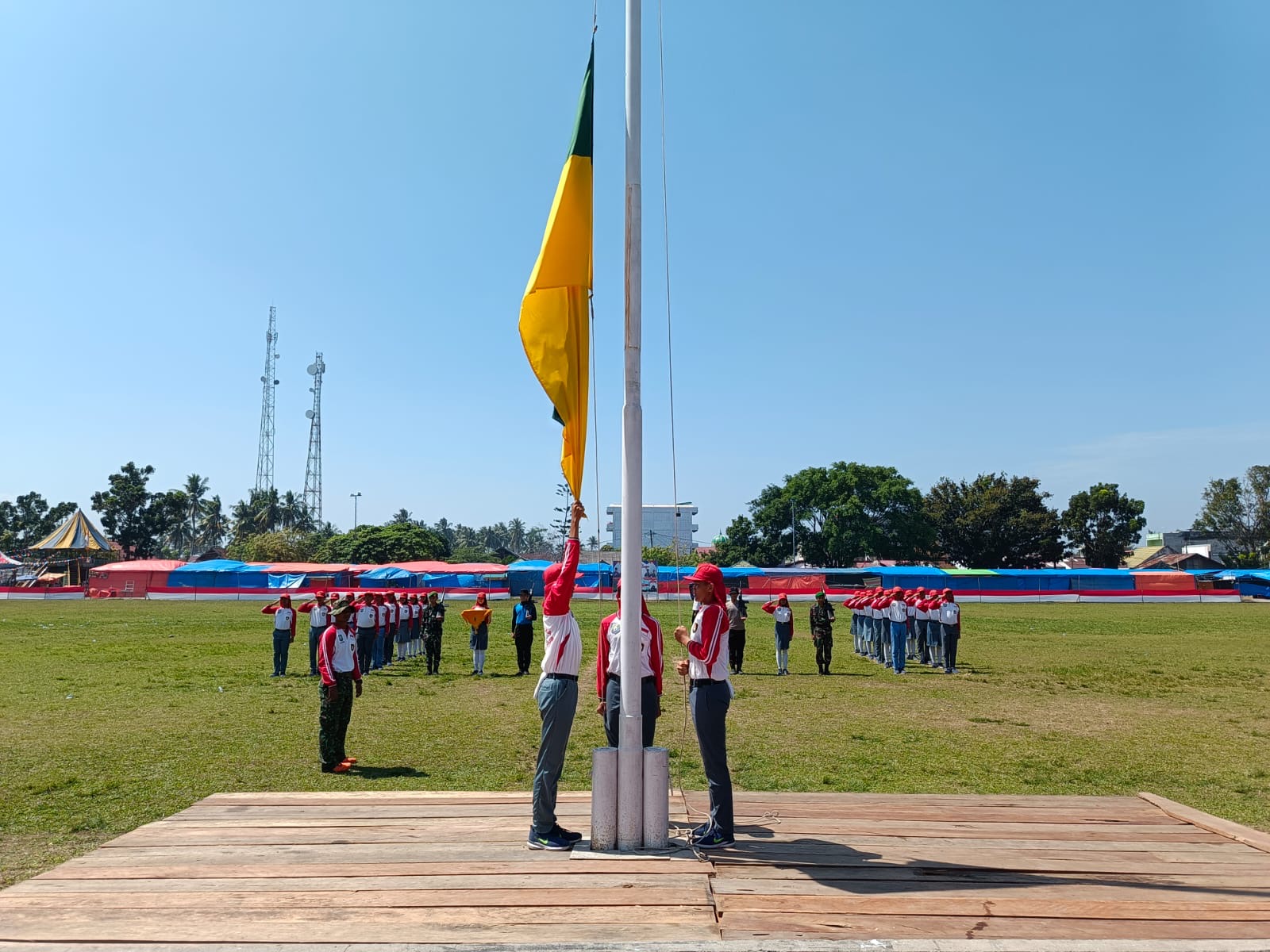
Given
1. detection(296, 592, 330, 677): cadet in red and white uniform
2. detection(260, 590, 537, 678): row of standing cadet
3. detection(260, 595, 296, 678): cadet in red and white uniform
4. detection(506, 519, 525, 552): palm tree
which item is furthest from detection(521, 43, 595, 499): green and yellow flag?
detection(506, 519, 525, 552): palm tree

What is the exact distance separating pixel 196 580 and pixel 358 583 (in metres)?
13.3

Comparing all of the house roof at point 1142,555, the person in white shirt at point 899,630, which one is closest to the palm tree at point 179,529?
the person in white shirt at point 899,630

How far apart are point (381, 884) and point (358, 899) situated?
10.1 inches

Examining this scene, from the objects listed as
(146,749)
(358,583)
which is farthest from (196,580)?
(146,749)

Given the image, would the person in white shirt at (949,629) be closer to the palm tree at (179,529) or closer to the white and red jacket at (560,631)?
the white and red jacket at (560,631)

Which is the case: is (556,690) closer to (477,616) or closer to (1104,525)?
(477,616)

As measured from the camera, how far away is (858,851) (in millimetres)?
5594


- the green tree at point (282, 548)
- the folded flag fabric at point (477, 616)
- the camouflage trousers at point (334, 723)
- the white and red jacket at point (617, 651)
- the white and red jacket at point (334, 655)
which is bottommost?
the camouflage trousers at point (334, 723)

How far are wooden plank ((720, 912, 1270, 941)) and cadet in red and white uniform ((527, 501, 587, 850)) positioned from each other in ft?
5.33

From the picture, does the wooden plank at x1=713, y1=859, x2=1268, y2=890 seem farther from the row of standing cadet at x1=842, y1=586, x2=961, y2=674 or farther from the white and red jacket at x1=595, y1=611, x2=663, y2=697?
the row of standing cadet at x1=842, y1=586, x2=961, y2=674

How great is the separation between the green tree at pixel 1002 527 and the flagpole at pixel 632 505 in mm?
85672

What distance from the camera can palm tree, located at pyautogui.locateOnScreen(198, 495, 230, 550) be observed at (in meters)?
114

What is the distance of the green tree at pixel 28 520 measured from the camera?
4225 inches

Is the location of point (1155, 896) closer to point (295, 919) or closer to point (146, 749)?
point (295, 919)
